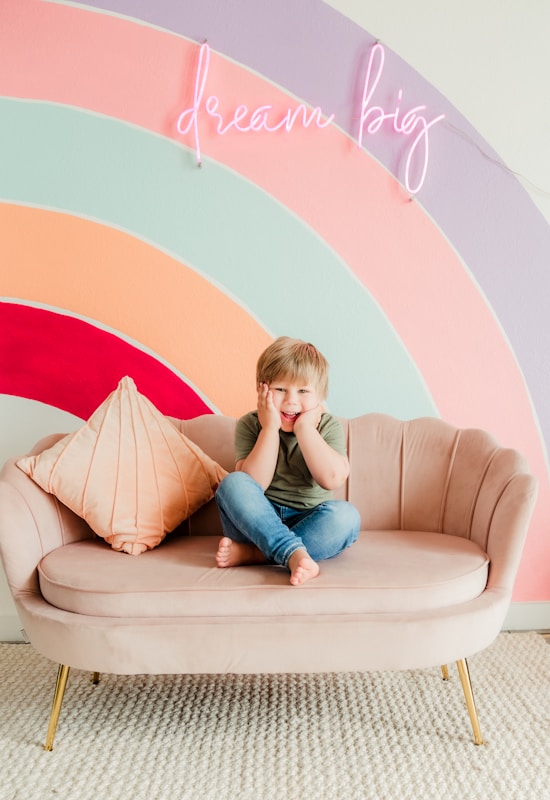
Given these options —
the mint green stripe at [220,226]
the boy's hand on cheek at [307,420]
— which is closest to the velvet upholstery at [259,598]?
the boy's hand on cheek at [307,420]

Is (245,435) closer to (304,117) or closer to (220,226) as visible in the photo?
(220,226)

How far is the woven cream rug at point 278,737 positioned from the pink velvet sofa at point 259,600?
0.35 ft

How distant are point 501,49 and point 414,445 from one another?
1.30 metres

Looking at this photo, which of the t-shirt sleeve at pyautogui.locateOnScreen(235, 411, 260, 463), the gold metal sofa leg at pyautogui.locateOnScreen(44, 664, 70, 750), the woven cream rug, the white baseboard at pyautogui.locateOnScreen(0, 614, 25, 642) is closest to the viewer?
the woven cream rug

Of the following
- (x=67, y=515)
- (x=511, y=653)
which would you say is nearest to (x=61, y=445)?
(x=67, y=515)

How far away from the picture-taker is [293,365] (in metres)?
1.88

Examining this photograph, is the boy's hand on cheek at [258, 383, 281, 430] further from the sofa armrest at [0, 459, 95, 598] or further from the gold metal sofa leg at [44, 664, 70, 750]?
the gold metal sofa leg at [44, 664, 70, 750]

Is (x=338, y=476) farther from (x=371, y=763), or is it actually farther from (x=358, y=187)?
(x=358, y=187)

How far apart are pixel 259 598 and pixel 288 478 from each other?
426 mm

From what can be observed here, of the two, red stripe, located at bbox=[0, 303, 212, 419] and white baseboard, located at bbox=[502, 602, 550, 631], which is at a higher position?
red stripe, located at bbox=[0, 303, 212, 419]

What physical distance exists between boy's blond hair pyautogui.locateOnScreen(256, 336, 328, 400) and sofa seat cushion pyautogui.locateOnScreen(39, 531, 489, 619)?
0.47 m

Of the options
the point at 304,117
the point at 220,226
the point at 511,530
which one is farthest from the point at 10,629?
the point at 304,117

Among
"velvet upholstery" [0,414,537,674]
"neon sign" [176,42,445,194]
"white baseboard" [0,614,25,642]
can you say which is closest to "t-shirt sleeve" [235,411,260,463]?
"velvet upholstery" [0,414,537,674]

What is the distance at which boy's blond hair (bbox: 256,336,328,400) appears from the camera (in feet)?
6.16
